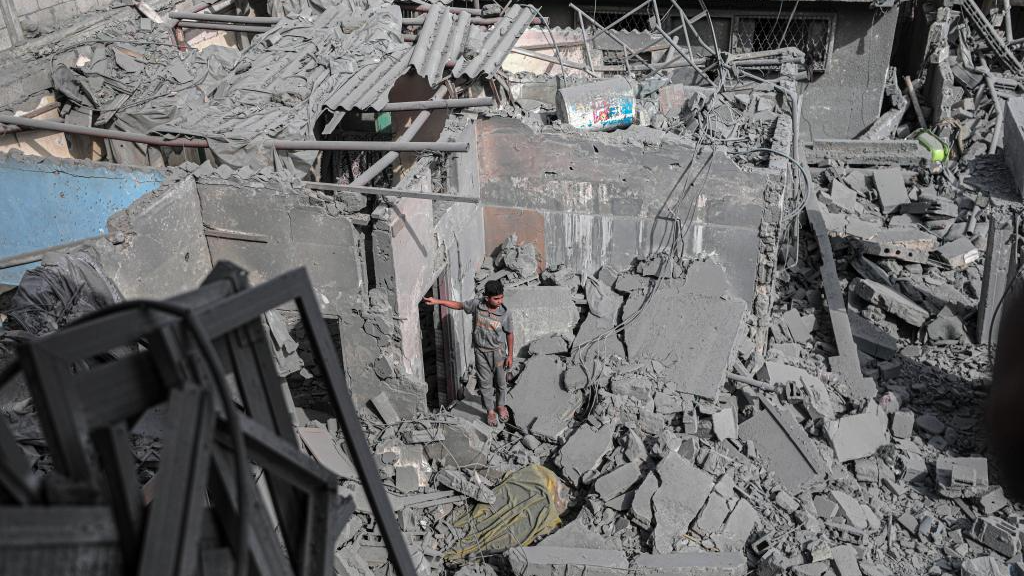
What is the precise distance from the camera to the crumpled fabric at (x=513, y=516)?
7992mm

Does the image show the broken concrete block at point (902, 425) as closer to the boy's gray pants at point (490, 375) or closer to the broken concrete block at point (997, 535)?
the broken concrete block at point (997, 535)

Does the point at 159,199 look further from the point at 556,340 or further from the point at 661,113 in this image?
the point at 661,113

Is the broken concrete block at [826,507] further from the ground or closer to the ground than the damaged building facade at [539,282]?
closer to the ground

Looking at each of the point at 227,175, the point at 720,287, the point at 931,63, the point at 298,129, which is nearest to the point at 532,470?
the point at 720,287

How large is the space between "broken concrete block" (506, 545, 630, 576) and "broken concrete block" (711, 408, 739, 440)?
81.8 inches

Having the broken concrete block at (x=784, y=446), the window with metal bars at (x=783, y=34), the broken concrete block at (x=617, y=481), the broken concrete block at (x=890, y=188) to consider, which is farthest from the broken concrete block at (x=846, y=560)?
the window with metal bars at (x=783, y=34)

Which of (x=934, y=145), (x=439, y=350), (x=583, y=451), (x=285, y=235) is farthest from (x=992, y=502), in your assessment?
(x=934, y=145)

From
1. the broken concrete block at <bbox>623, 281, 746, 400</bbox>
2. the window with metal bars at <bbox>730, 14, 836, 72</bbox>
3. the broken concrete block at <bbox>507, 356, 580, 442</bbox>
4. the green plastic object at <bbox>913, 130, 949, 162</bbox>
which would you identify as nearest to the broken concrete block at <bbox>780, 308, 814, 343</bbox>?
the broken concrete block at <bbox>623, 281, 746, 400</bbox>

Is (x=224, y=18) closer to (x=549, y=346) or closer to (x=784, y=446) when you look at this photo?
(x=549, y=346)

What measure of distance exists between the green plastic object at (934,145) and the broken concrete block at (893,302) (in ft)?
18.8

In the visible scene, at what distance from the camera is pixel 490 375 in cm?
945

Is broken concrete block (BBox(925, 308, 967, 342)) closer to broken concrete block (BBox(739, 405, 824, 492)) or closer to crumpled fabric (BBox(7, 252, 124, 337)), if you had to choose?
broken concrete block (BBox(739, 405, 824, 492))

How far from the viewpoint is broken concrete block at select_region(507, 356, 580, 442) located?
9281 millimetres

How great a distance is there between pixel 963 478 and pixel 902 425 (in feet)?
3.25
